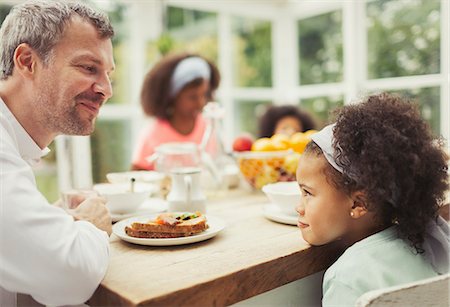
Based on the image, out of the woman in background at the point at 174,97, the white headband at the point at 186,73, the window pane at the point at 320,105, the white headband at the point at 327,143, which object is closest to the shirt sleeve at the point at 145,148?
the woman in background at the point at 174,97

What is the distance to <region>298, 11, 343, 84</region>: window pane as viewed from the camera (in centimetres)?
383

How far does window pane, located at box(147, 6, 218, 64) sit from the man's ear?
2.26 meters

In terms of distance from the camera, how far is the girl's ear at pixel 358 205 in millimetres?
966

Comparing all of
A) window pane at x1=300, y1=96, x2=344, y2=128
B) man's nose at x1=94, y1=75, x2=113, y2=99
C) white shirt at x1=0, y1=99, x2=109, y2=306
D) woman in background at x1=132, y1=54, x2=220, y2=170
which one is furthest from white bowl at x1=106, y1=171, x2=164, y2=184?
window pane at x1=300, y1=96, x2=344, y2=128

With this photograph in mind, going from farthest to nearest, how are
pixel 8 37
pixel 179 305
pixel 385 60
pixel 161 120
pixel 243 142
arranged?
1. pixel 385 60
2. pixel 161 120
3. pixel 243 142
4. pixel 8 37
5. pixel 179 305

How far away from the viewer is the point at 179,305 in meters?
0.78

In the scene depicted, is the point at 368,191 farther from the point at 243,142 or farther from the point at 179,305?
the point at 243,142

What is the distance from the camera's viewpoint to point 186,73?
9.07ft

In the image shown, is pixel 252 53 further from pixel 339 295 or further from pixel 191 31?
pixel 339 295

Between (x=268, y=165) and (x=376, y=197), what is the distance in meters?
0.69

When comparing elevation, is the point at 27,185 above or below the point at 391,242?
above

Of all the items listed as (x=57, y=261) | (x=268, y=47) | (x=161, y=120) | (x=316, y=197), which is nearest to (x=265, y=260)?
(x=316, y=197)

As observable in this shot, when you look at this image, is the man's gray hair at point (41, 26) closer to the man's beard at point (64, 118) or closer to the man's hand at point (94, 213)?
the man's beard at point (64, 118)

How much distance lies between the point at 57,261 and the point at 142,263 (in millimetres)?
189
